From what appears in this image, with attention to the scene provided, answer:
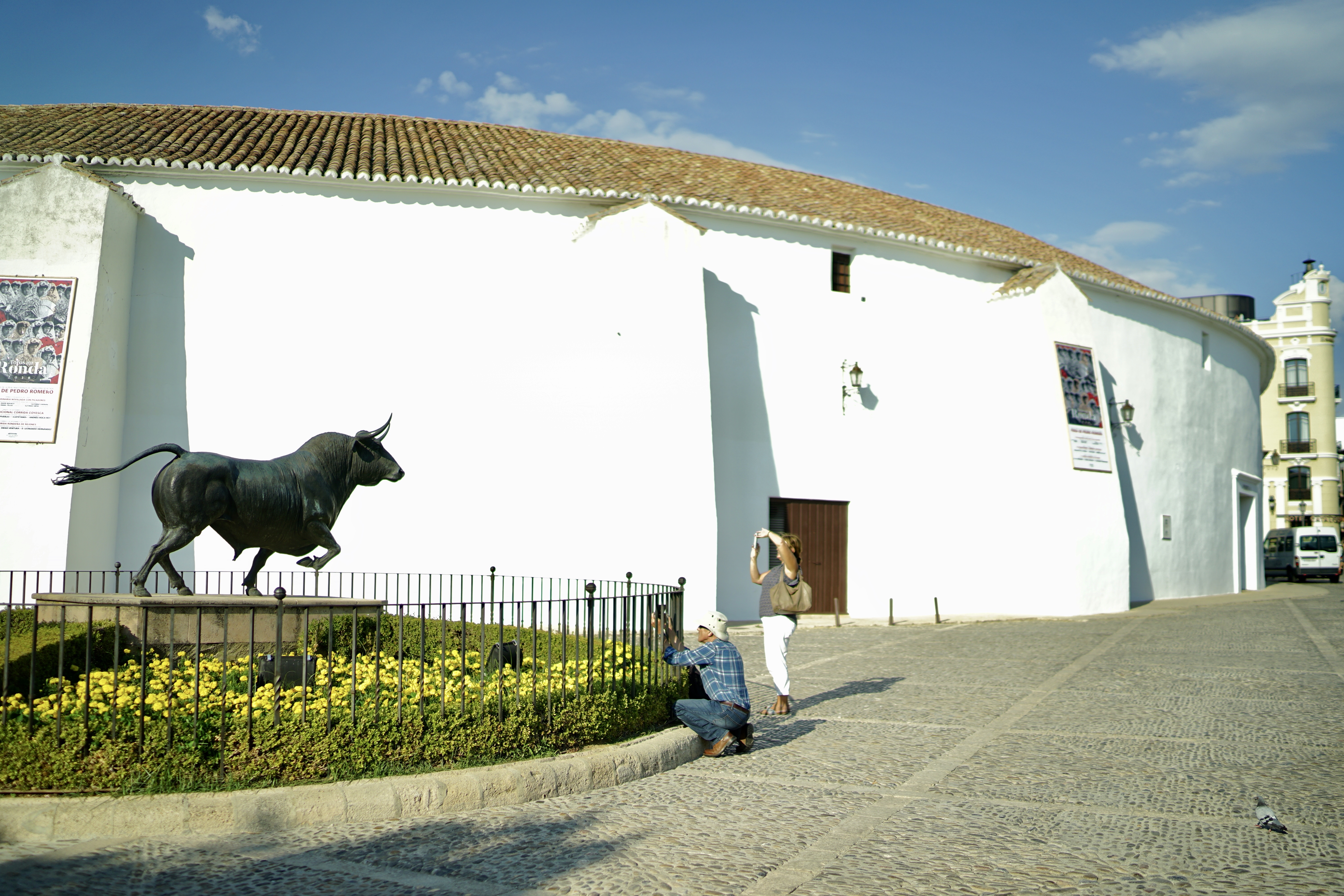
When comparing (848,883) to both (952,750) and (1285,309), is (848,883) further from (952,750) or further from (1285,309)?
(1285,309)

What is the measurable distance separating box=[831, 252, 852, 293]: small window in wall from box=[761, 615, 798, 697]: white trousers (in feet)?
35.0

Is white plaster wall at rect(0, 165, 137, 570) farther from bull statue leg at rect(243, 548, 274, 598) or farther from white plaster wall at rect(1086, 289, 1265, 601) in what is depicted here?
white plaster wall at rect(1086, 289, 1265, 601)


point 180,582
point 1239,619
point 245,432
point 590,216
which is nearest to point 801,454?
point 590,216

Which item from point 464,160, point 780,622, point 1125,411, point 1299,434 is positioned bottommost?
point 780,622

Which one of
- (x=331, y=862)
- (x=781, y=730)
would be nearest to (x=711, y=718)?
A: (x=781, y=730)

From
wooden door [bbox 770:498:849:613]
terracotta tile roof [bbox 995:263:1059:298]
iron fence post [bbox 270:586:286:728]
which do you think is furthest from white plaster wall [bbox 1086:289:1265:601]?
iron fence post [bbox 270:586:286:728]

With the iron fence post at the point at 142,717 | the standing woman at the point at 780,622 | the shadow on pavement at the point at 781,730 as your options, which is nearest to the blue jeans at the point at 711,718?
the shadow on pavement at the point at 781,730

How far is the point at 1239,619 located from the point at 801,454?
746 cm

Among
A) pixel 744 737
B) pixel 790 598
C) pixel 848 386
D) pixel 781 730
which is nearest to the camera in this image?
pixel 744 737

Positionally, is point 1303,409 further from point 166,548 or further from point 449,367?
point 166,548

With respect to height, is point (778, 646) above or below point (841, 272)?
below

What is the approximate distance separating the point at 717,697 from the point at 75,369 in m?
10.8

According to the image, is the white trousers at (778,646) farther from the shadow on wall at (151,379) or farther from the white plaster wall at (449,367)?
the shadow on wall at (151,379)

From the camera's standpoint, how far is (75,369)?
13.3 metres
